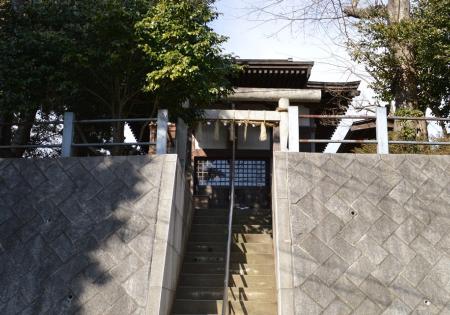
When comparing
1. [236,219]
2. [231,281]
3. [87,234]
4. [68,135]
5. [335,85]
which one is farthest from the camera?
[335,85]

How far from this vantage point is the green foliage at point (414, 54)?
1129 cm

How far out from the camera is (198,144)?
1488cm

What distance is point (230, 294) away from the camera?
7.78m

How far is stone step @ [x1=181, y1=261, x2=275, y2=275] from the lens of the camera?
334 inches

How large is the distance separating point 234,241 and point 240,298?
1980 mm

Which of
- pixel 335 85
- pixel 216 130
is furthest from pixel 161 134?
pixel 335 85

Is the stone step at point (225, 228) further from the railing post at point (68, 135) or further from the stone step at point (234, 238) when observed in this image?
the railing post at point (68, 135)

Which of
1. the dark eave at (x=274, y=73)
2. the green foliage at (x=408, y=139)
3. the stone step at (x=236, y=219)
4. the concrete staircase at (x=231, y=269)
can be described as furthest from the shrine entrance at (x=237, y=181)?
the green foliage at (x=408, y=139)

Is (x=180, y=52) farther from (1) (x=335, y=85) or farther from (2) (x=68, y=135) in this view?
(1) (x=335, y=85)

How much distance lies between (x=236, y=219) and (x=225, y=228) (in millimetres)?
739

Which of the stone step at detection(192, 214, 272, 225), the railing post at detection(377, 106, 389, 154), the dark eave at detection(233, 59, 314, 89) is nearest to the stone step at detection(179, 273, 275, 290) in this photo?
the stone step at detection(192, 214, 272, 225)

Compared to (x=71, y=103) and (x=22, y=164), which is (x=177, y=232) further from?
(x=71, y=103)

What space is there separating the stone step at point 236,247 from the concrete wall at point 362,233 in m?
1.96

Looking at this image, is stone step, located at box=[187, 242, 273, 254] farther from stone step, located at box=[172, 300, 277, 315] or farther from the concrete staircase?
stone step, located at box=[172, 300, 277, 315]
